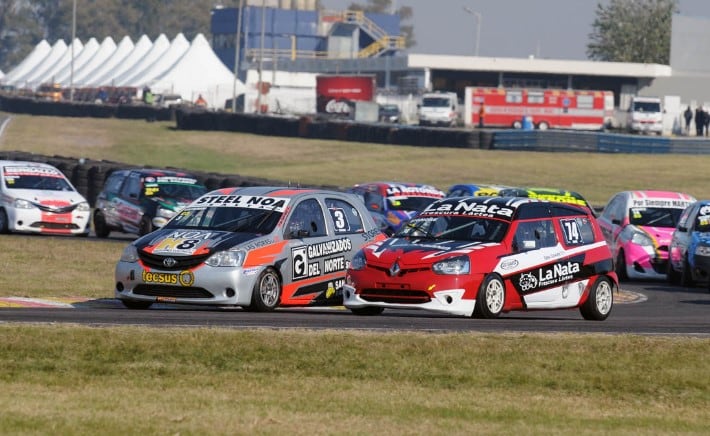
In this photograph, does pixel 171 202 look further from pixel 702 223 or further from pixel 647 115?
pixel 647 115

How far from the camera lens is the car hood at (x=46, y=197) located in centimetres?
2758

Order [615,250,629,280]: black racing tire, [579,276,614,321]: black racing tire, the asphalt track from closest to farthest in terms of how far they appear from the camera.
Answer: the asphalt track
[579,276,614,321]: black racing tire
[615,250,629,280]: black racing tire

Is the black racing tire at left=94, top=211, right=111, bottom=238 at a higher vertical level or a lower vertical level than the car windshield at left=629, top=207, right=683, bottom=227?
lower

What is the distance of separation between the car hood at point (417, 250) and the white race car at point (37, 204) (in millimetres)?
13701

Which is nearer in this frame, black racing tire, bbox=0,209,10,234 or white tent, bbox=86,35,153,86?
black racing tire, bbox=0,209,10,234

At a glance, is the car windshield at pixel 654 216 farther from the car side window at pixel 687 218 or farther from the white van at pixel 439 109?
the white van at pixel 439 109

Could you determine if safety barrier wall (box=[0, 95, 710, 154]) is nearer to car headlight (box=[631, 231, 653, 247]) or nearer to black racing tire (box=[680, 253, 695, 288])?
car headlight (box=[631, 231, 653, 247])

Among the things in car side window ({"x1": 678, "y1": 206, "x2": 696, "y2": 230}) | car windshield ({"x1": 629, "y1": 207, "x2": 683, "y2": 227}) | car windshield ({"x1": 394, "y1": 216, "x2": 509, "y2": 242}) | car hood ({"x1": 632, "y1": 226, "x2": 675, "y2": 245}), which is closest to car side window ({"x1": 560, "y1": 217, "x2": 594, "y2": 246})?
car windshield ({"x1": 394, "y1": 216, "x2": 509, "y2": 242})

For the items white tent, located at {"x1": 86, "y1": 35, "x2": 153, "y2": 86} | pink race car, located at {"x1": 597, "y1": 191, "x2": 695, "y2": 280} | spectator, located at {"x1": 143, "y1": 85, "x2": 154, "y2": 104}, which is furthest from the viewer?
white tent, located at {"x1": 86, "y1": 35, "x2": 153, "y2": 86}

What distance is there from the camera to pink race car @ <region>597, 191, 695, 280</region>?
23.6 m

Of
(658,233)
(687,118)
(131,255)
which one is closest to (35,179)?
(658,233)

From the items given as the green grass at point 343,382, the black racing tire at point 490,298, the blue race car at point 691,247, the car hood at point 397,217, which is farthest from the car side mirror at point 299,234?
the car hood at point 397,217

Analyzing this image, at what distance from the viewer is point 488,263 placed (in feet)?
48.3

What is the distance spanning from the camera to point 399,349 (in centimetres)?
1098
